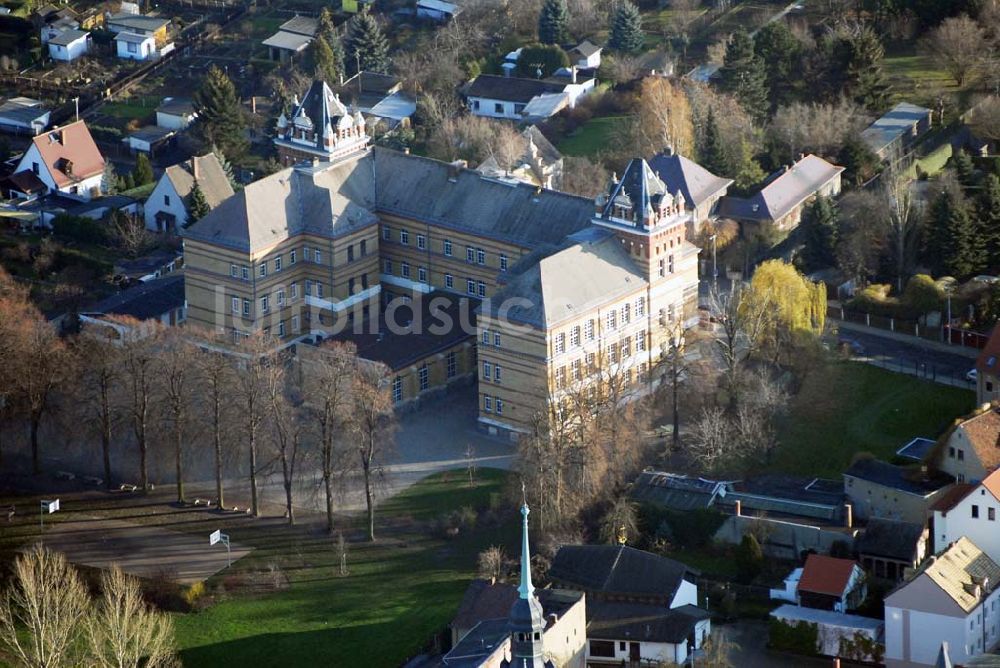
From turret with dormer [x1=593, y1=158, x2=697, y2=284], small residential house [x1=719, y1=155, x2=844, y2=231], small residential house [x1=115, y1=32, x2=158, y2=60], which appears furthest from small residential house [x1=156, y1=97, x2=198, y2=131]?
turret with dormer [x1=593, y1=158, x2=697, y2=284]

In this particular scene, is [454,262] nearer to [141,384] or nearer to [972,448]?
[141,384]

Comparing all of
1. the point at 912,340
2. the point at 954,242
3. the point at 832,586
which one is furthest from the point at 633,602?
the point at 954,242

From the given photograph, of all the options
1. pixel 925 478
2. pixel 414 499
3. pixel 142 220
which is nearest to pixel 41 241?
pixel 142 220

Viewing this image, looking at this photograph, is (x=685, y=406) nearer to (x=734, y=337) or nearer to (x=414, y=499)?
(x=734, y=337)

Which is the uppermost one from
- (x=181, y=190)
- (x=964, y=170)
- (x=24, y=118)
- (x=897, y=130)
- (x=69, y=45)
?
(x=964, y=170)

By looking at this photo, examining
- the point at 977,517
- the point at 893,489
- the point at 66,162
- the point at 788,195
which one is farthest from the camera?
the point at 66,162

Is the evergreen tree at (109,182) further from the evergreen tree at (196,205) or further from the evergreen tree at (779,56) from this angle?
the evergreen tree at (779,56)

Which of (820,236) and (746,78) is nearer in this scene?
(820,236)
